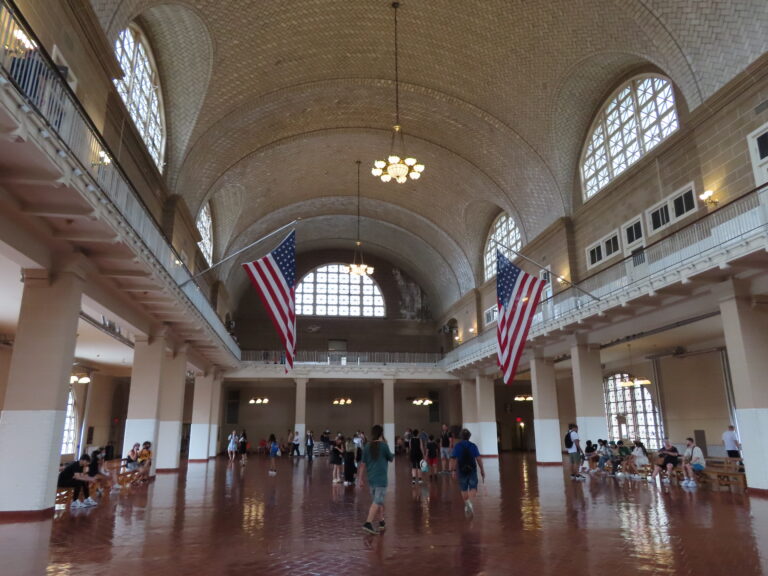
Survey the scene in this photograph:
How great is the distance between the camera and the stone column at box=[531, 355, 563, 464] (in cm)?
2103

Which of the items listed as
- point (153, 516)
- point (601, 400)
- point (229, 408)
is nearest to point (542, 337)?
point (601, 400)

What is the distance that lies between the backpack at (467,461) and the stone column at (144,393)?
34.3 feet

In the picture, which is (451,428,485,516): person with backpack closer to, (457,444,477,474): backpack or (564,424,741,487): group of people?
(457,444,477,474): backpack

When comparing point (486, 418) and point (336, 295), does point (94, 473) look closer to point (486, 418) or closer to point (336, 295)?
point (486, 418)

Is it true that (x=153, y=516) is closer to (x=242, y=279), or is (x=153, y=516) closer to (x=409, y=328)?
(x=242, y=279)

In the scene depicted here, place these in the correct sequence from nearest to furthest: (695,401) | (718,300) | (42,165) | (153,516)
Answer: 1. (42,165)
2. (153,516)
3. (718,300)
4. (695,401)

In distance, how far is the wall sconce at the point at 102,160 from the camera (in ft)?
28.7

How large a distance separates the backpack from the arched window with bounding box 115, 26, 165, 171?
458 inches

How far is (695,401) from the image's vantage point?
22422mm

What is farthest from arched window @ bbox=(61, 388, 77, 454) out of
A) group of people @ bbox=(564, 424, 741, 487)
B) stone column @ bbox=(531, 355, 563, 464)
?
group of people @ bbox=(564, 424, 741, 487)

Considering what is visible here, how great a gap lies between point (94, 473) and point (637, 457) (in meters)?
13.9

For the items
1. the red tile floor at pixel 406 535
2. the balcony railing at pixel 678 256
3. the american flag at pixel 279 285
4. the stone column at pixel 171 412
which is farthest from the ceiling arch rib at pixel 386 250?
the red tile floor at pixel 406 535

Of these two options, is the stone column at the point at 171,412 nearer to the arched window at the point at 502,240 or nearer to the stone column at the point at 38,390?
the stone column at the point at 38,390

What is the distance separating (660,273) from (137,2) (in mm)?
13414
